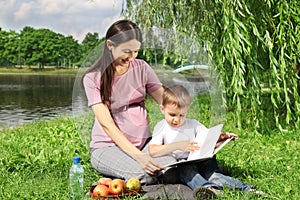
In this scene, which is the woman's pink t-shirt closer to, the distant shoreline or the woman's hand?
the woman's hand

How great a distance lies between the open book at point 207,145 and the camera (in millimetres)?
3303

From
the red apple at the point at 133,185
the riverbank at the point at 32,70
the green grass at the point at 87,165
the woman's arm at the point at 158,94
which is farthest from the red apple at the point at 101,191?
the riverbank at the point at 32,70

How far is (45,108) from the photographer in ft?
53.3

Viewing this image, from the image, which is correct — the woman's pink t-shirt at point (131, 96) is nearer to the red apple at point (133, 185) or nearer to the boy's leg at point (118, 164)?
Result: the boy's leg at point (118, 164)

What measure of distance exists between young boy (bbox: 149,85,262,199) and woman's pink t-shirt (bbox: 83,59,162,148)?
0.57ft

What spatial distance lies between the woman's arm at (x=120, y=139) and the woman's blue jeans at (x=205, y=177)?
0.22 meters

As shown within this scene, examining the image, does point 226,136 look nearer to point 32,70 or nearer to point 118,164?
point 118,164

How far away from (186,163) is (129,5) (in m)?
4.34

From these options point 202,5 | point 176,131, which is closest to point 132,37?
point 176,131

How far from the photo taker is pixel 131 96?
3.70 m

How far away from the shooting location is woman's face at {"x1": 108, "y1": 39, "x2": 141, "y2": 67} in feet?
11.5

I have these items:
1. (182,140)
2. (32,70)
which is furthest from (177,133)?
(32,70)

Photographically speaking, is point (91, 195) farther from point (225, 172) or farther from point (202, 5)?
point (202, 5)

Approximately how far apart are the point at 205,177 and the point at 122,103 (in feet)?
2.72
